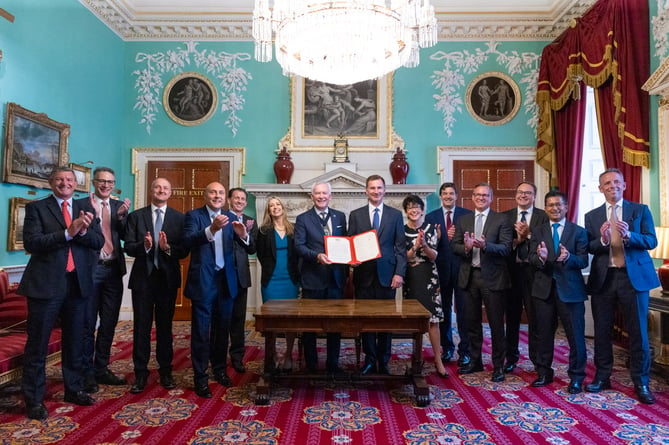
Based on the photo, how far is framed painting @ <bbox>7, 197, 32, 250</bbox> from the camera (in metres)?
4.54

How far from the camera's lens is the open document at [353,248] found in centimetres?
345

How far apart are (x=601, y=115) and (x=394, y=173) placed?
265cm

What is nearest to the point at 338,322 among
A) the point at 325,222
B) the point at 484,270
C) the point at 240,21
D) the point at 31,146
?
the point at 325,222

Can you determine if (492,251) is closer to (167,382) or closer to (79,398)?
(167,382)

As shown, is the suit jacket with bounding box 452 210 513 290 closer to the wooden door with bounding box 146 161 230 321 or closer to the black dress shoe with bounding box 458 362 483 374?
the black dress shoe with bounding box 458 362 483 374

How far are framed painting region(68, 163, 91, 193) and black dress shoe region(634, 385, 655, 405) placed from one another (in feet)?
20.1

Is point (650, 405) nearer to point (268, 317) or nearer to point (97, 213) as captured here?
point (268, 317)

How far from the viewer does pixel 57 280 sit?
2973 mm

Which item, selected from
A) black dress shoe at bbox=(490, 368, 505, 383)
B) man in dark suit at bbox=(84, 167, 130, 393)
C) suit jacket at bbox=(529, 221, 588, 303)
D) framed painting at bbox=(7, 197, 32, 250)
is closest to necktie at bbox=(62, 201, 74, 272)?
man in dark suit at bbox=(84, 167, 130, 393)

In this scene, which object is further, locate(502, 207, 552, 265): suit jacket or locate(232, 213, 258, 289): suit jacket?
locate(502, 207, 552, 265): suit jacket

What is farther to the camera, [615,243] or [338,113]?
[338,113]

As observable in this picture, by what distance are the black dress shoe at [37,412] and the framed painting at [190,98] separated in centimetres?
480

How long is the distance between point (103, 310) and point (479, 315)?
316 centimetres

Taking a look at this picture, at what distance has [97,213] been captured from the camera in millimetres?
3574
